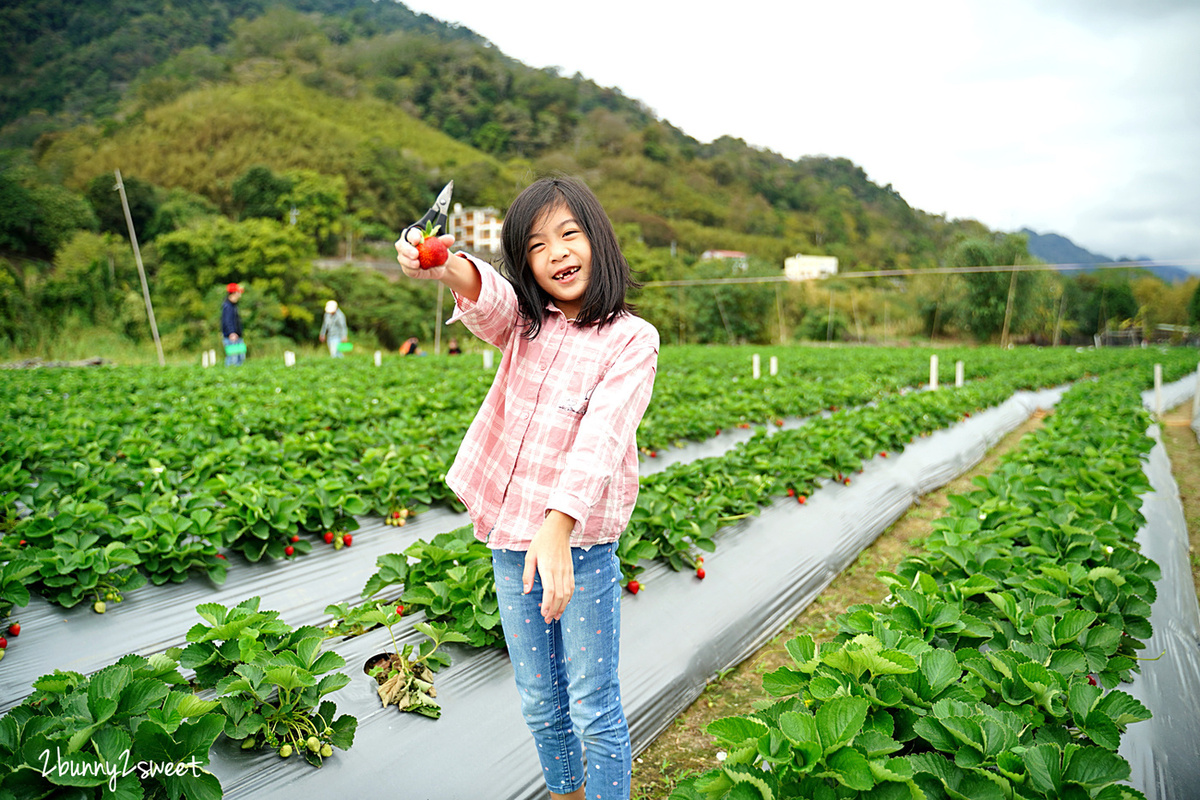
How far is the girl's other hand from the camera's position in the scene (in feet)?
3.72

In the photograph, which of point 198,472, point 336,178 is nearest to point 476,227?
point 198,472

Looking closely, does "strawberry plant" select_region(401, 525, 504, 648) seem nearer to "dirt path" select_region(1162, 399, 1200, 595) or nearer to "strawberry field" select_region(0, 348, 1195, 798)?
"strawberry field" select_region(0, 348, 1195, 798)

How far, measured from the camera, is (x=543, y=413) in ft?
4.43

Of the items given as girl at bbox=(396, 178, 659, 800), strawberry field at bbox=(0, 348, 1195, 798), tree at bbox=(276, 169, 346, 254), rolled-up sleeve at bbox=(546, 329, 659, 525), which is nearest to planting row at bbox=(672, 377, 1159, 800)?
strawberry field at bbox=(0, 348, 1195, 798)

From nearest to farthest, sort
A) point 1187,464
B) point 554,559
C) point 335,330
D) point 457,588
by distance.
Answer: point 554,559
point 457,588
point 1187,464
point 335,330

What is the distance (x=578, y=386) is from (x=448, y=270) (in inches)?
13.1

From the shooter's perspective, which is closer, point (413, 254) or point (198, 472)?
point (413, 254)

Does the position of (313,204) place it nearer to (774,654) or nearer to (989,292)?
(989,292)

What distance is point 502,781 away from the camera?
176cm

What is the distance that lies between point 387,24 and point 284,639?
104936 millimetres

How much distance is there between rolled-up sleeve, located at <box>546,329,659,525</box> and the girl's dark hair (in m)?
0.10

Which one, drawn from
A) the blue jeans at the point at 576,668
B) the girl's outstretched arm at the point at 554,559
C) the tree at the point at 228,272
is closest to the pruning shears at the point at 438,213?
the girl's outstretched arm at the point at 554,559

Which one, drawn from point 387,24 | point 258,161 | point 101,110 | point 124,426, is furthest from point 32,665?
point 387,24

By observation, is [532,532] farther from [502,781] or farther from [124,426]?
[124,426]
